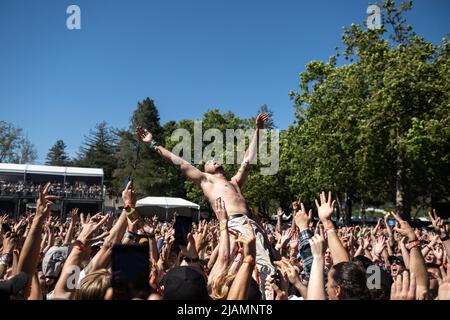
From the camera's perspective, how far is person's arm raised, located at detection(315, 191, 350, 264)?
3.24 metres

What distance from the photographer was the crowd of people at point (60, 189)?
2981 centimetres

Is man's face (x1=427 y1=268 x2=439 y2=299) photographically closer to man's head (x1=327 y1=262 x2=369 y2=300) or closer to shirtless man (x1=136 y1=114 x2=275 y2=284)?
man's head (x1=327 y1=262 x2=369 y2=300)

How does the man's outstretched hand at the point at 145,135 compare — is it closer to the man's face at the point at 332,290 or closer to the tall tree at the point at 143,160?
the man's face at the point at 332,290

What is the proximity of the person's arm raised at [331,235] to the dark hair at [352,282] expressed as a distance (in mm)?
613

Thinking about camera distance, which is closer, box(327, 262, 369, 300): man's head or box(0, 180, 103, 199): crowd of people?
box(327, 262, 369, 300): man's head

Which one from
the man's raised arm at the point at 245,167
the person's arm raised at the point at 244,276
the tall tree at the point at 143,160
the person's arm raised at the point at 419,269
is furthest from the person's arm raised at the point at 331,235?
the tall tree at the point at 143,160

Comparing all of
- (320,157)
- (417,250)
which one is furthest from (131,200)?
(320,157)

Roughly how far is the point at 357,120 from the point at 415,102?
2.84 meters

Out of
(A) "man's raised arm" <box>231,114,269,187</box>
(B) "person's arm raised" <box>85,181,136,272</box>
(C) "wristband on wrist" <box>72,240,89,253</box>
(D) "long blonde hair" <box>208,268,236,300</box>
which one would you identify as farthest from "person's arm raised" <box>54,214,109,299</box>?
(A) "man's raised arm" <box>231,114,269,187</box>

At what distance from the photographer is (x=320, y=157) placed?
80.6 ft

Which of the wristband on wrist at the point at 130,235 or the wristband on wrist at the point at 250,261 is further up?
the wristband on wrist at the point at 130,235

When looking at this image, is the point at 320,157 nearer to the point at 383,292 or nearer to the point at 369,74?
the point at 369,74

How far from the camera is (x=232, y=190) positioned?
5293mm

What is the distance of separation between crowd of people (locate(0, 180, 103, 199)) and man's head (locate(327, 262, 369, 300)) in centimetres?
2938
